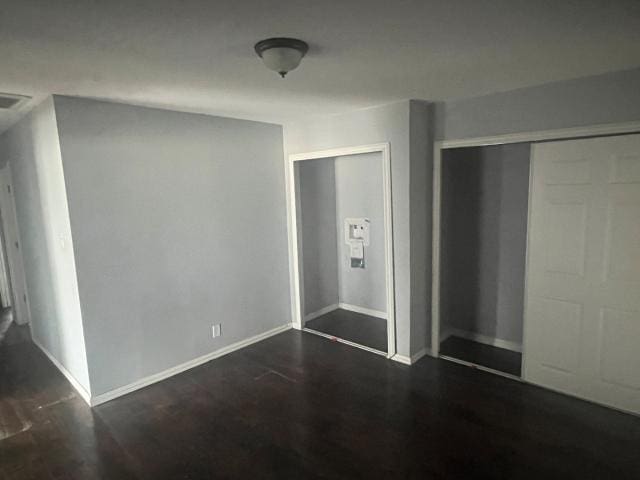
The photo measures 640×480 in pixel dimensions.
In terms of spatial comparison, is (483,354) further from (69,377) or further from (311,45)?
(69,377)

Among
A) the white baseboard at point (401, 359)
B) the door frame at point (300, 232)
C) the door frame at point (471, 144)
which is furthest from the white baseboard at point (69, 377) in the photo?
the door frame at point (471, 144)

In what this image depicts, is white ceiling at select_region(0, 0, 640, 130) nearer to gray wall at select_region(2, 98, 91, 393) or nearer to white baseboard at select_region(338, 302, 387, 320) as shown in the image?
gray wall at select_region(2, 98, 91, 393)

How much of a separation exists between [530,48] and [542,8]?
55 centimetres

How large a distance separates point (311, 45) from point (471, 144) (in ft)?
6.16

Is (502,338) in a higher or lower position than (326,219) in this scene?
lower

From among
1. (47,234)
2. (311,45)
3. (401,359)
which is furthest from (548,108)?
(47,234)

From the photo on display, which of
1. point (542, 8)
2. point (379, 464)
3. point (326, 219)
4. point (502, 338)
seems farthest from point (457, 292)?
point (542, 8)

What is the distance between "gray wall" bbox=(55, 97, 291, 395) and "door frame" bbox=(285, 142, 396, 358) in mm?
157

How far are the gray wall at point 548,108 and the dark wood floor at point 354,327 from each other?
217cm

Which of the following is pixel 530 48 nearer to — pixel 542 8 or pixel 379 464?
pixel 542 8

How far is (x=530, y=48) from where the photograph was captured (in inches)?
78.7

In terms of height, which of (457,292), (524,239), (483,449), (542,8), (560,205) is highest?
(542,8)

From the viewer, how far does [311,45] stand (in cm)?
185

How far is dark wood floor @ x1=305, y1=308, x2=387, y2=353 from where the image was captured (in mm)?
4043
